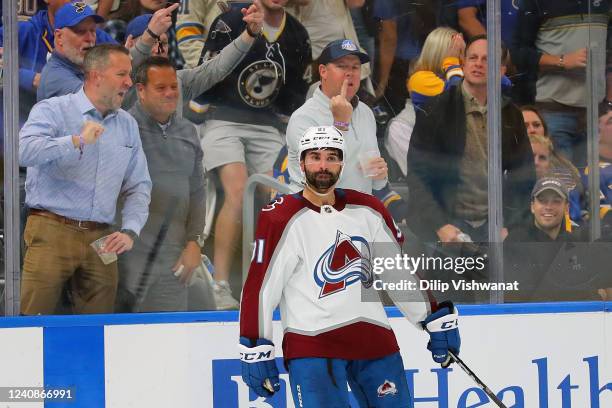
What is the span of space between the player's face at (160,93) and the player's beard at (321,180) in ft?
3.08

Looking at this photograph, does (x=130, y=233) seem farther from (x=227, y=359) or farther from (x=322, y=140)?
(x=322, y=140)

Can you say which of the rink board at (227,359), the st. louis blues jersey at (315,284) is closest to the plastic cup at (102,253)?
the rink board at (227,359)

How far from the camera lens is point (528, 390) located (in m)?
4.11

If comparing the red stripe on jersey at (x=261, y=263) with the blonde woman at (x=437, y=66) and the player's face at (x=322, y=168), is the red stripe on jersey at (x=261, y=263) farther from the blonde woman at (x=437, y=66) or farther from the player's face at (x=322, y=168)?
the blonde woman at (x=437, y=66)

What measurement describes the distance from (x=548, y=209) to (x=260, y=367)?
1755 millimetres

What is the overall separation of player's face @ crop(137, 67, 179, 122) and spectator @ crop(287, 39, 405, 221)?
19.9 inches

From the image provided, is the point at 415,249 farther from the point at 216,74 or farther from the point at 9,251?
the point at 9,251

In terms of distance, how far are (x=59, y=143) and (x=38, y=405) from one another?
1.04 metres

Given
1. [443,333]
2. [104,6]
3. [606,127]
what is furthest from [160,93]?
[606,127]

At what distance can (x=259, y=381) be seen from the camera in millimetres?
3176

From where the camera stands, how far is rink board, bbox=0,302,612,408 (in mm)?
3850

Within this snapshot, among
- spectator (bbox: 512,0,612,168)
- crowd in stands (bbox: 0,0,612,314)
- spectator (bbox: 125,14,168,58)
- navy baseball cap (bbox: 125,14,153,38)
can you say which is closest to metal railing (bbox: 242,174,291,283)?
crowd in stands (bbox: 0,0,612,314)

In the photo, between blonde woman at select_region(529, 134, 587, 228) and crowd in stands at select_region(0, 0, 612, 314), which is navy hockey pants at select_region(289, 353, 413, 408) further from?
blonde woman at select_region(529, 134, 587, 228)

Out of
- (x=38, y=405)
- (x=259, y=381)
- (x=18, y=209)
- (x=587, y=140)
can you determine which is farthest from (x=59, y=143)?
(x=587, y=140)
